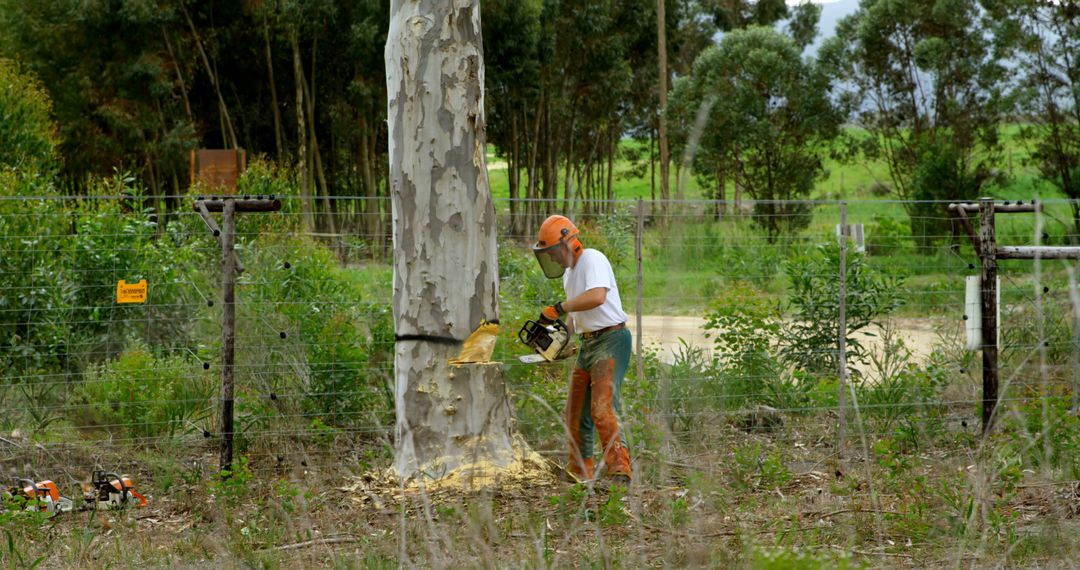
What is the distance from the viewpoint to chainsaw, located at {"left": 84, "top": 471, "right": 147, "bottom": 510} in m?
7.54

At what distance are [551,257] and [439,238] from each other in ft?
2.67

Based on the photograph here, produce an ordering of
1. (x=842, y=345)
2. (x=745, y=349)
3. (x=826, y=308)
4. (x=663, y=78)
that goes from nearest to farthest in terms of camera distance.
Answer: (x=842, y=345), (x=745, y=349), (x=826, y=308), (x=663, y=78)

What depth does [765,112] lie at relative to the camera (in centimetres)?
3462

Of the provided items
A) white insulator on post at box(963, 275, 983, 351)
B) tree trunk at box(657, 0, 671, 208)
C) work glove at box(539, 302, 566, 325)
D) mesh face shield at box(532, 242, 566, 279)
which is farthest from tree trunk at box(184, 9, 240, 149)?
work glove at box(539, 302, 566, 325)

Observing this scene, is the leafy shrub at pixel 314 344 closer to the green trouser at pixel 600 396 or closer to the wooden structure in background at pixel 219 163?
the green trouser at pixel 600 396

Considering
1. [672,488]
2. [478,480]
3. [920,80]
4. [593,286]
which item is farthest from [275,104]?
[672,488]

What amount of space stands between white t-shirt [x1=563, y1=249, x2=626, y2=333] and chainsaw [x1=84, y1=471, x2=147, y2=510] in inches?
129

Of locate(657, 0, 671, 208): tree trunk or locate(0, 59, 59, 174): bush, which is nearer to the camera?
locate(0, 59, 59, 174): bush

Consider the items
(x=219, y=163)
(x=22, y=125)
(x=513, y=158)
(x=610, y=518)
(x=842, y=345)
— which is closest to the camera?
(x=610, y=518)

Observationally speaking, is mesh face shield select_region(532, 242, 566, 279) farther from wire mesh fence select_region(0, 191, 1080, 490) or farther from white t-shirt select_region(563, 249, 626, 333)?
wire mesh fence select_region(0, 191, 1080, 490)

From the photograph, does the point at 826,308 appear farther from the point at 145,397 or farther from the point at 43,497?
the point at 43,497

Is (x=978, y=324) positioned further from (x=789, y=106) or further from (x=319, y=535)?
(x=789, y=106)

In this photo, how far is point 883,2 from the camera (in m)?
34.8

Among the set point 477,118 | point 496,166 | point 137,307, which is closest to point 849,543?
point 477,118
